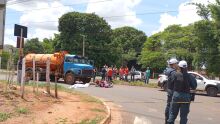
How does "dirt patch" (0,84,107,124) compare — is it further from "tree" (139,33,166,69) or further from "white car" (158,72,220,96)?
"tree" (139,33,166,69)

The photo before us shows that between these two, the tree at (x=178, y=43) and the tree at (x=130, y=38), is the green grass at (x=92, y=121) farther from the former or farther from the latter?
the tree at (x=130, y=38)

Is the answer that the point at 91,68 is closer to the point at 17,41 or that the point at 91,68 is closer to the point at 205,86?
the point at 205,86

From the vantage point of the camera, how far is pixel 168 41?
8119cm

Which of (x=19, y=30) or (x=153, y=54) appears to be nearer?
(x=19, y=30)

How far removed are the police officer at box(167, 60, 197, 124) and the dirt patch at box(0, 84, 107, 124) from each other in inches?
108

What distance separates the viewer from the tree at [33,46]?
326 feet

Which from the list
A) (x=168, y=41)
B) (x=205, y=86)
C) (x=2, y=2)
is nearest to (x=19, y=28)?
(x=2, y=2)

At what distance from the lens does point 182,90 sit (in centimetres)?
1088

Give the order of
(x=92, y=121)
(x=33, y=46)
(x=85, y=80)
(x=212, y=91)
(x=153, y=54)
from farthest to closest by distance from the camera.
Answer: (x=33, y=46)
(x=153, y=54)
(x=85, y=80)
(x=212, y=91)
(x=92, y=121)

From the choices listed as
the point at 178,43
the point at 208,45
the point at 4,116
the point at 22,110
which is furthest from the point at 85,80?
the point at 178,43

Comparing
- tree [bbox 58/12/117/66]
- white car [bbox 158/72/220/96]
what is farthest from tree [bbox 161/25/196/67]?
white car [bbox 158/72/220/96]

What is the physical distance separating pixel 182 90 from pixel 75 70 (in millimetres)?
26182

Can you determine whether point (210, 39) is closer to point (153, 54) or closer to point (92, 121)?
point (92, 121)

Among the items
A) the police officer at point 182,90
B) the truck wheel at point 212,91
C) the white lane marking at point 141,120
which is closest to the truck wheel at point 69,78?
the truck wheel at point 212,91
